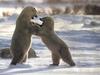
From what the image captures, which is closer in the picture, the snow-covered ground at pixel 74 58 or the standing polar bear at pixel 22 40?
the snow-covered ground at pixel 74 58

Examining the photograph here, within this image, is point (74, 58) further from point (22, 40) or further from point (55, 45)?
point (22, 40)

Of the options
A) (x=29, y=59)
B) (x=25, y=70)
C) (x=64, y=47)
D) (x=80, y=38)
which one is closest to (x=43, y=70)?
(x=25, y=70)

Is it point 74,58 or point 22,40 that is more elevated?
point 22,40

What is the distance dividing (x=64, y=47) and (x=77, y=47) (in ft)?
9.97

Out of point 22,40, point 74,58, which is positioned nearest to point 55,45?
point 22,40

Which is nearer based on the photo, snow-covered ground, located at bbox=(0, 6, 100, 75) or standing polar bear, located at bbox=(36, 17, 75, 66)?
snow-covered ground, located at bbox=(0, 6, 100, 75)

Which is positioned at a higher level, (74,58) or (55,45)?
(55,45)

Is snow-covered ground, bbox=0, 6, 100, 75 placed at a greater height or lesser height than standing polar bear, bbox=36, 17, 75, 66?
lesser

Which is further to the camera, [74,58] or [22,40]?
[74,58]

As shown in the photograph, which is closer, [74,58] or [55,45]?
[55,45]

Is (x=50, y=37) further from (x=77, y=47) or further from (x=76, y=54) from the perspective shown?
(x=77, y=47)

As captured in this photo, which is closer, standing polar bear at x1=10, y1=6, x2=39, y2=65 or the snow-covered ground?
the snow-covered ground

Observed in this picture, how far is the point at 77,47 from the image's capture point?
10.9m

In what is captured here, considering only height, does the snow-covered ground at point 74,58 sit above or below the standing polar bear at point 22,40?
below
